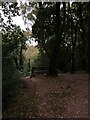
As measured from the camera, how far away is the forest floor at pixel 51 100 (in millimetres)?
13117

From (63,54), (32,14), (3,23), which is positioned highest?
(32,14)

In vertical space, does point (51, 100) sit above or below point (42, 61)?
below

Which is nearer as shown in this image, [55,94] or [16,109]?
[16,109]

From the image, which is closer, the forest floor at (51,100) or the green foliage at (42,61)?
the forest floor at (51,100)

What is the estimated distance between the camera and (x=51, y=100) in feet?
49.2

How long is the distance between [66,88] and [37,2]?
8.18 m

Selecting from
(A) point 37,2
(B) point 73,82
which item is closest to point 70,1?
(A) point 37,2

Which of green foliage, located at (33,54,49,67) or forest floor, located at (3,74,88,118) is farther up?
green foliage, located at (33,54,49,67)

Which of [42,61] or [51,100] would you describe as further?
[42,61]

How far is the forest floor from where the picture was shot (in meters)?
13.1

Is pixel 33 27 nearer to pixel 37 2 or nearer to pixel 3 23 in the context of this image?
pixel 37 2

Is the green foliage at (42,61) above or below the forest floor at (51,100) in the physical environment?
above

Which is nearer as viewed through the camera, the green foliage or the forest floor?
the forest floor

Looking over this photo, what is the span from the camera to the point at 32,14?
25734 millimetres
